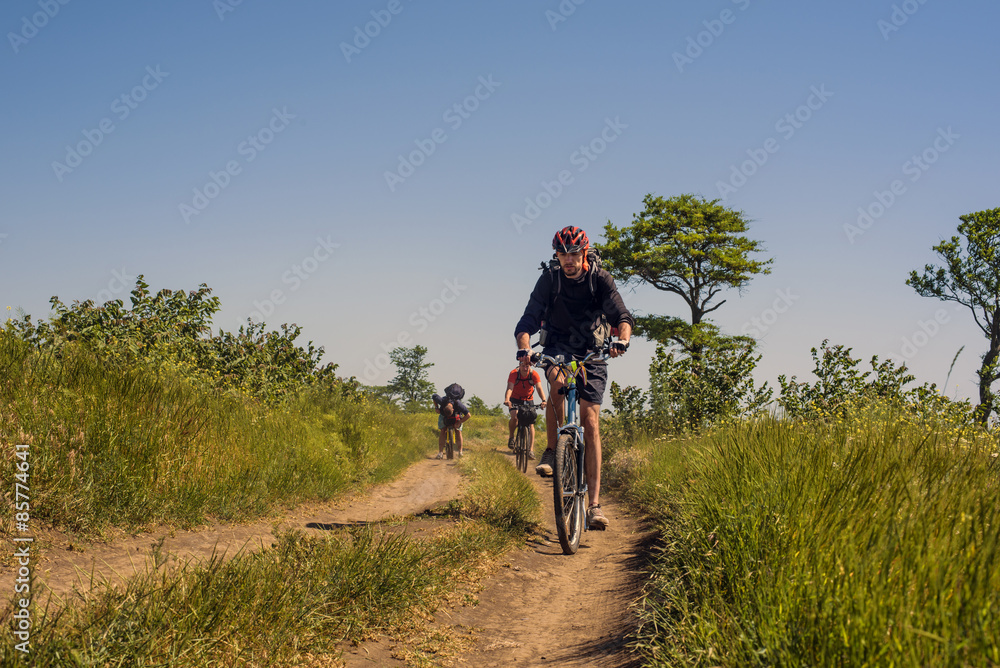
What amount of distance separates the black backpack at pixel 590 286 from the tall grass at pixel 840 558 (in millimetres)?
1724

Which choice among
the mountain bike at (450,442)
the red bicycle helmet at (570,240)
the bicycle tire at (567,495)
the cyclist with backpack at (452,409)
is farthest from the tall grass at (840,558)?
the mountain bike at (450,442)

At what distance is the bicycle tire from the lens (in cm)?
529

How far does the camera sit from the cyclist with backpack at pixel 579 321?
5613 millimetres

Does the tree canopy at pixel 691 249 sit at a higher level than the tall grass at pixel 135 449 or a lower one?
higher

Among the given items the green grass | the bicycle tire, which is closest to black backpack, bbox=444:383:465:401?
the bicycle tire

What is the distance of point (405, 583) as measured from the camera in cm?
363

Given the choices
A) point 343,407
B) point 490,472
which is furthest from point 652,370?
point 343,407

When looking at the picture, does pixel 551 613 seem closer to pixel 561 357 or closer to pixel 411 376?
pixel 561 357

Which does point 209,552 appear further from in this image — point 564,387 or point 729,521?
point 729,521

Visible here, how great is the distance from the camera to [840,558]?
248cm

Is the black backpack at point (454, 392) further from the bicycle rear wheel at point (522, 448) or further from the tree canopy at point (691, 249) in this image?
the tree canopy at point (691, 249)

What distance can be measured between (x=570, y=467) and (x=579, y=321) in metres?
1.42

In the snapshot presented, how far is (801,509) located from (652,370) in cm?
992

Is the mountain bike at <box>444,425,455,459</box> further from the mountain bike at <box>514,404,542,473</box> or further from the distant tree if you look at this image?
the distant tree
